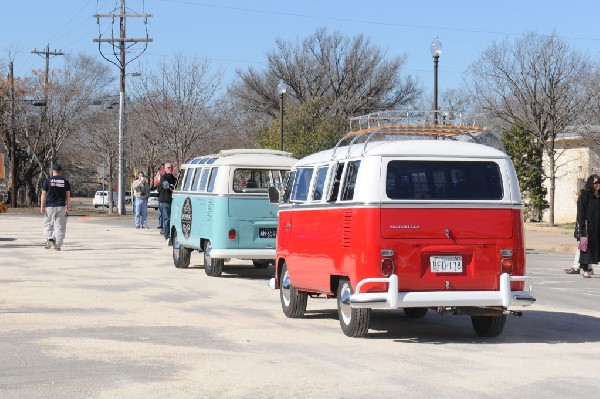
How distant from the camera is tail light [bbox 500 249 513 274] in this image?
11805 mm

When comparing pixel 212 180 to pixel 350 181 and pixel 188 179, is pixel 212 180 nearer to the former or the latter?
pixel 188 179

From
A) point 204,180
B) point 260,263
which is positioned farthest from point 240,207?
point 260,263

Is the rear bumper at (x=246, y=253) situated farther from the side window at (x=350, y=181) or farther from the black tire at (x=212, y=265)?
the side window at (x=350, y=181)

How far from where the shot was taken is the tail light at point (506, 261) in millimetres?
11805

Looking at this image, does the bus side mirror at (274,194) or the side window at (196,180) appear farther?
the side window at (196,180)

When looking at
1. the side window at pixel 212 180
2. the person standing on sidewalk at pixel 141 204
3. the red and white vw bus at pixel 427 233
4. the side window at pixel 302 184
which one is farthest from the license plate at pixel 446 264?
the person standing on sidewalk at pixel 141 204

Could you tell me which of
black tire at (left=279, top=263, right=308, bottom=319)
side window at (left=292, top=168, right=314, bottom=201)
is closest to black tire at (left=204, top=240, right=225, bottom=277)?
black tire at (left=279, top=263, right=308, bottom=319)

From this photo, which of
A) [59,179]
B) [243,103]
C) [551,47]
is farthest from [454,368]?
[243,103]

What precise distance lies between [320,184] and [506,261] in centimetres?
240

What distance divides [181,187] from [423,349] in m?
11.9

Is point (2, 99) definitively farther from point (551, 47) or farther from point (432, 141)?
point (432, 141)

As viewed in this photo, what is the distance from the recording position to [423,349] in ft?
37.1

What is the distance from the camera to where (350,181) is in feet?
40.1

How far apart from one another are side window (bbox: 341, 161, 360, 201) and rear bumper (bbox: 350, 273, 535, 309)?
3.59ft
